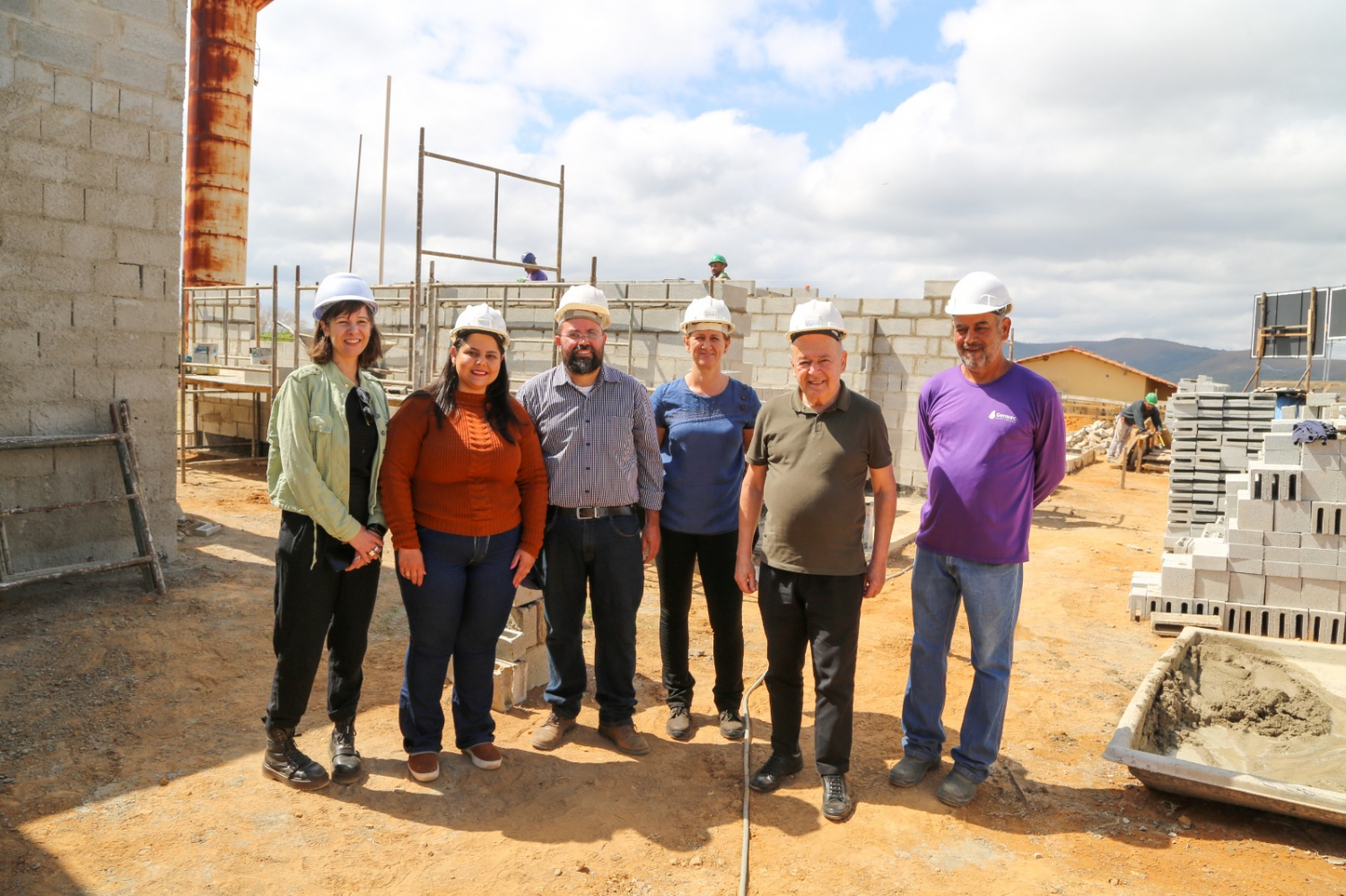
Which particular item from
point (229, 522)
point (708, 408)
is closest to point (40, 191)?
point (229, 522)

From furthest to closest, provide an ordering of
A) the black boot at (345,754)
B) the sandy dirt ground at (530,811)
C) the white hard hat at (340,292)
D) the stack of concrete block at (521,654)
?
the stack of concrete block at (521,654)
the black boot at (345,754)
the white hard hat at (340,292)
the sandy dirt ground at (530,811)

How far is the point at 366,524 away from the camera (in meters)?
3.34

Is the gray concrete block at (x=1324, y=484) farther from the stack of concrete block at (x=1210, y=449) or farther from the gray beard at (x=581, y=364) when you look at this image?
the gray beard at (x=581, y=364)

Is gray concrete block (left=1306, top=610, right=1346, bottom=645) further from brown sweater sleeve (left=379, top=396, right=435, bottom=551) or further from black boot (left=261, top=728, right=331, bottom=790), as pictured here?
black boot (left=261, top=728, right=331, bottom=790)

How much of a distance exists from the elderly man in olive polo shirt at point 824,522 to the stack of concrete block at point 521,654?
57.0 inches

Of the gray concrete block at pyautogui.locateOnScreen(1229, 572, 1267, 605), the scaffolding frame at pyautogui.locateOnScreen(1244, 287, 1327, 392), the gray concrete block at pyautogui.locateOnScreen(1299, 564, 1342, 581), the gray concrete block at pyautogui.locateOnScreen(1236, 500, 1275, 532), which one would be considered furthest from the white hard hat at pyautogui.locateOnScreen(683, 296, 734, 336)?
the scaffolding frame at pyautogui.locateOnScreen(1244, 287, 1327, 392)

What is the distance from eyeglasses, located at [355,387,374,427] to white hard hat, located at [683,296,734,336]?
4.52 ft

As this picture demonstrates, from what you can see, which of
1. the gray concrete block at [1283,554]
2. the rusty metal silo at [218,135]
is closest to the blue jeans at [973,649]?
the gray concrete block at [1283,554]

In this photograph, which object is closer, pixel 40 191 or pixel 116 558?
pixel 40 191

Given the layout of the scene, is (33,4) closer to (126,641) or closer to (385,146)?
(126,641)

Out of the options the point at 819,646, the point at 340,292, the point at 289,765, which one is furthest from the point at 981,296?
the point at 289,765

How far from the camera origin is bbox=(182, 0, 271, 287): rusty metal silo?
2012cm

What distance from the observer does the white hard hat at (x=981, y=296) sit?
336 cm

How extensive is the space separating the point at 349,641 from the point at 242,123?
21246 mm
